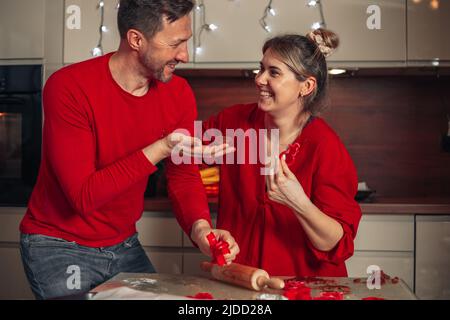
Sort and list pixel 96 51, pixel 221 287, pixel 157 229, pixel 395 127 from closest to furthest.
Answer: pixel 221 287 → pixel 157 229 → pixel 96 51 → pixel 395 127

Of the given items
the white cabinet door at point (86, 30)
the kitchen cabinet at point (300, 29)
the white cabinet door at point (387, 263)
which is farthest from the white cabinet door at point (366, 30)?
the white cabinet door at point (86, 30)

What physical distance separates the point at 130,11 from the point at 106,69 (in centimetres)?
16

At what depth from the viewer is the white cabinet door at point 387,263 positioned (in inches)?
102

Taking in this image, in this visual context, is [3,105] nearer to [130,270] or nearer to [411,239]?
[130,270]

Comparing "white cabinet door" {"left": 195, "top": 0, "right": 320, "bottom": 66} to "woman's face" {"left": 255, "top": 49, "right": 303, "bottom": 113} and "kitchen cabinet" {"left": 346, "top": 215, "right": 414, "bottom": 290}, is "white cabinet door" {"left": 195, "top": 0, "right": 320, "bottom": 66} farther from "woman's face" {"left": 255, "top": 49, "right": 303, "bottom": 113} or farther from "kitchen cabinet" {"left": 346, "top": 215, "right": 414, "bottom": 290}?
"woman's face" {"left": 255, "top": 49, "right": 303, "bottom": 113}

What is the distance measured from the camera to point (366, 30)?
2771mm

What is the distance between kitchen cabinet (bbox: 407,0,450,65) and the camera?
2.73 meters

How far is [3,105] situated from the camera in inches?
113

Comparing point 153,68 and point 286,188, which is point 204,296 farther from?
point 153,68

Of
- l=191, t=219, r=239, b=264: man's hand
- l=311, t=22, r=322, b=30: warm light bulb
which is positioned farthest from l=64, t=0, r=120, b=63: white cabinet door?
l=191, t=219, r=239, b=264: man's hand

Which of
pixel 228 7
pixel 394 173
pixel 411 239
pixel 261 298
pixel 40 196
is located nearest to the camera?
pixel 261 298

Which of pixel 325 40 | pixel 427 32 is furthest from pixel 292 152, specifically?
pixel 427 32

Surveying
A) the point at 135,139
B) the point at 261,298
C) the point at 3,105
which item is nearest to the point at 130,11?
the point at 135,139

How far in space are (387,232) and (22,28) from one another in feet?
6.29
